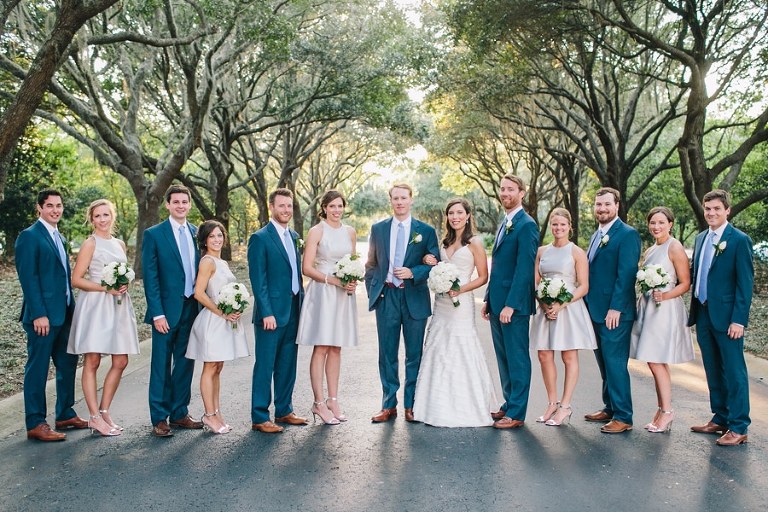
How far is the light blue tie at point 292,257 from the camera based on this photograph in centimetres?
659

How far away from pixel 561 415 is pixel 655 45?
992 centimetres

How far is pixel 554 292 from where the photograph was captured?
20.5ft

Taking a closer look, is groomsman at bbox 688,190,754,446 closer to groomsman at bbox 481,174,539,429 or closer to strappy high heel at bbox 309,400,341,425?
groomsman at bbox 481,174,539,429

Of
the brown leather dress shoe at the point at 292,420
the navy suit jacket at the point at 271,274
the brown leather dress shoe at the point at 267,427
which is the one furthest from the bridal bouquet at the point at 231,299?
the brown leather dress shoe at the point at 292,420

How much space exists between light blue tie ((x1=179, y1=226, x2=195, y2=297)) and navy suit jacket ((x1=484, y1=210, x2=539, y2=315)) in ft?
9.32

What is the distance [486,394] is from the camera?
6.58m

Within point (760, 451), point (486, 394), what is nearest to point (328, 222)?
point (486, 394)

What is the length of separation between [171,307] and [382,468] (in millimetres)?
2434

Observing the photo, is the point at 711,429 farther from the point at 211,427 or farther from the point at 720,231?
the point at 211,427

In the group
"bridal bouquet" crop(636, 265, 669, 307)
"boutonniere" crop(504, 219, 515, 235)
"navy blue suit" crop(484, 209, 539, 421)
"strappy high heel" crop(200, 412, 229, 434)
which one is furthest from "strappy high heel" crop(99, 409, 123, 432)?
"bridal bouquet" crop(636, 265, 669, 307)

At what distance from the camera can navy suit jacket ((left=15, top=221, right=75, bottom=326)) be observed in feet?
19.5

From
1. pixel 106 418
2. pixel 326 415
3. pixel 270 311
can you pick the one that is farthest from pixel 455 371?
pixel 106 418

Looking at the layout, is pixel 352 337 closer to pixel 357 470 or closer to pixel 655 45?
pixel 357 470

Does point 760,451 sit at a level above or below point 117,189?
below
